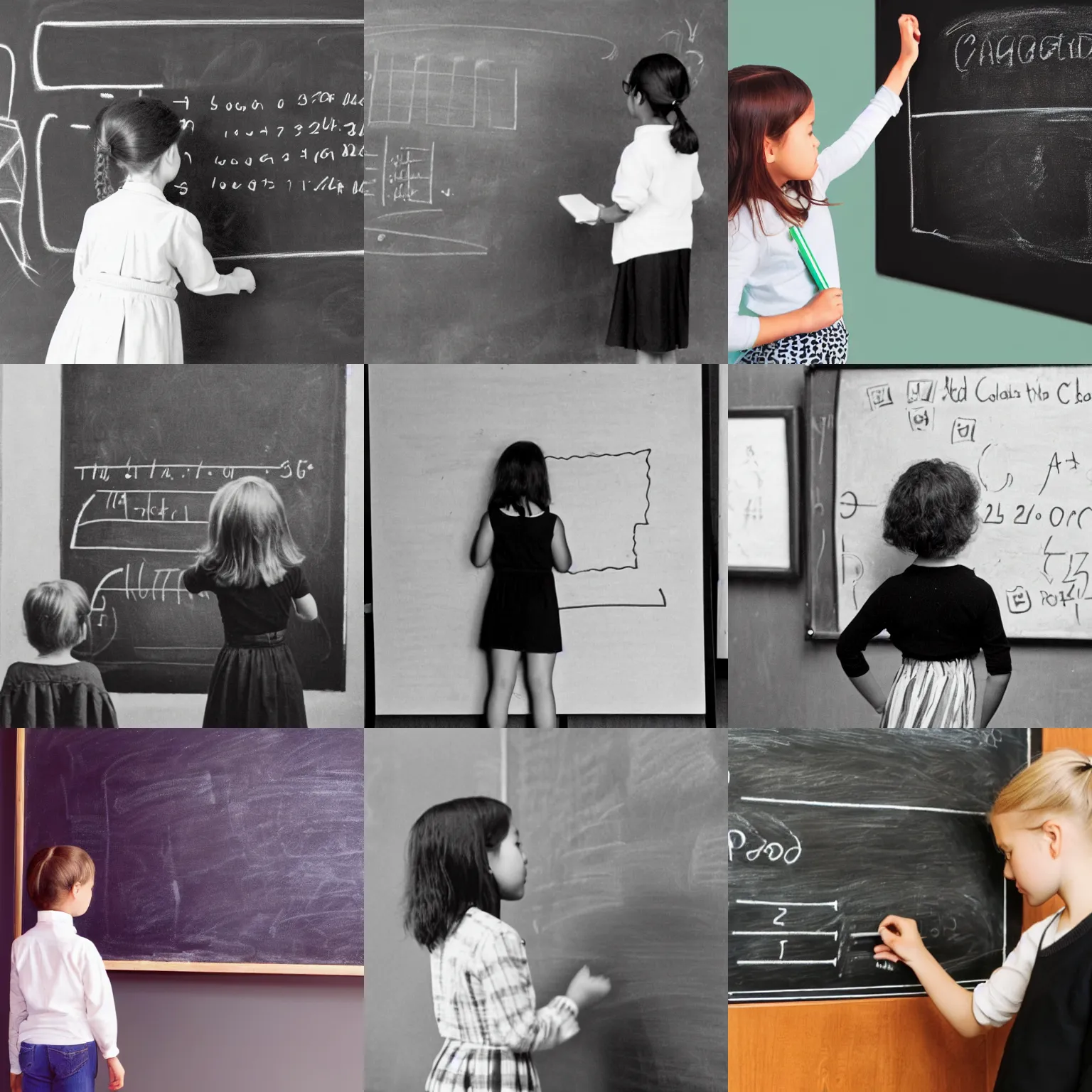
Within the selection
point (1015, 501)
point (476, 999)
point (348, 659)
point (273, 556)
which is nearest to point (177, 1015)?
point (476, 999)

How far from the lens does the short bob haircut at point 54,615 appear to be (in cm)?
223

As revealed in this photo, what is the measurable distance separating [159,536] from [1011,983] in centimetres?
183

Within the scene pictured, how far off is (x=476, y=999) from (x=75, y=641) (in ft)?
3.47

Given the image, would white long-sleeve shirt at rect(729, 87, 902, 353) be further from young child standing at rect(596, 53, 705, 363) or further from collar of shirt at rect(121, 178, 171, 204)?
collar of shirt at rect(121, 178, 171, 204)

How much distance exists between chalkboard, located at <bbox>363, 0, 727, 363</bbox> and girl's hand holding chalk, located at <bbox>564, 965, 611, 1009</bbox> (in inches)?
47.9

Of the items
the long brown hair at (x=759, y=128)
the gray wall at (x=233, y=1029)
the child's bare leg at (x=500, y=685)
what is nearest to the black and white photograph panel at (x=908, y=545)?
the long brown hair at (x=759, y=128)

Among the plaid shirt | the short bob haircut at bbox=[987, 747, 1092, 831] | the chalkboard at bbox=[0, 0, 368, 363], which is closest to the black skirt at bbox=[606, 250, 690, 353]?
the chalkboard at bbox=[0, 0, 368, 363]

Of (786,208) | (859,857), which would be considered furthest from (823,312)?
(859,857)

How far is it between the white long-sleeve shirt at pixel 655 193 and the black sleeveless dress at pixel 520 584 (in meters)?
0.57

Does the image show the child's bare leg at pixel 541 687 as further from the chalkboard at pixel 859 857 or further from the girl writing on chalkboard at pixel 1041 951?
the girl writing on chalkboard at pixel 1041 951

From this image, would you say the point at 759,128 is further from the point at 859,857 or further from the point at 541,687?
the point at 859,857

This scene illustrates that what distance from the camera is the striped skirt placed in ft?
7.22

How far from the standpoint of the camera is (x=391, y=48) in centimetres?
223

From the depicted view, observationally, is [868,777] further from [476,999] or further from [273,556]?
[273,556]
